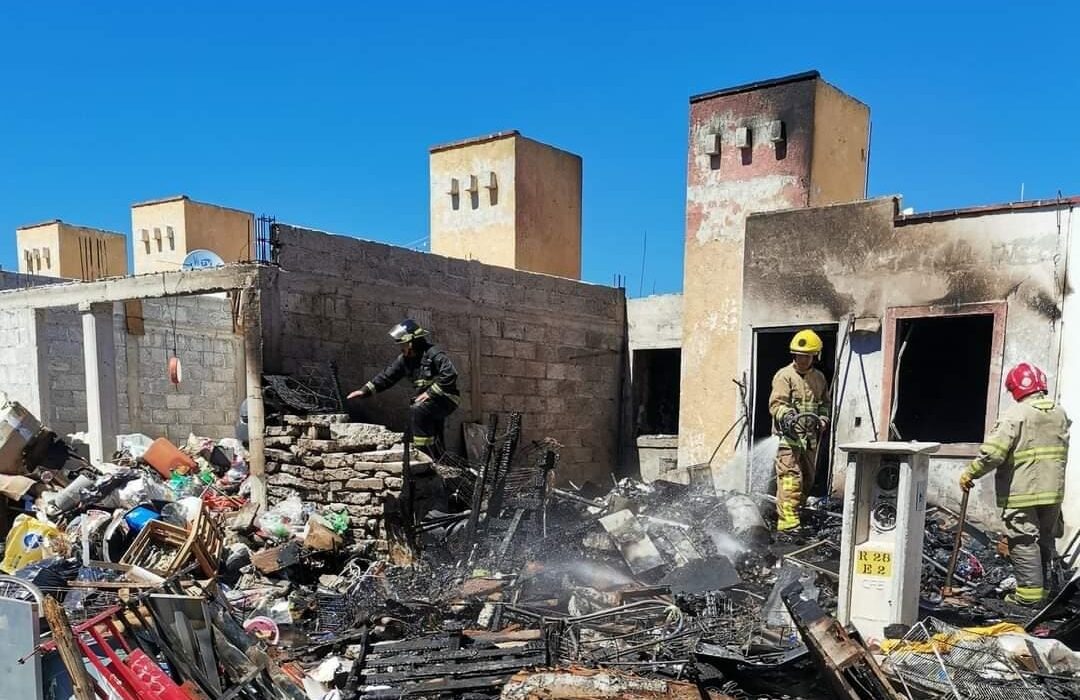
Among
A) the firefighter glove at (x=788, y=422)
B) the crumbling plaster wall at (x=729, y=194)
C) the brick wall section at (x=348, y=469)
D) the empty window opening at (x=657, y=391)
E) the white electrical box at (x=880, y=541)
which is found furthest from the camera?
the empty window opening at (x=657, y=391)

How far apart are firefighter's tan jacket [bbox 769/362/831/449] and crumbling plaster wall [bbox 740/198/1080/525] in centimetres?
115

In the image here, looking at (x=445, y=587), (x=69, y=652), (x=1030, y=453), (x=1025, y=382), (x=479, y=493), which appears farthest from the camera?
(x=479, y=493)

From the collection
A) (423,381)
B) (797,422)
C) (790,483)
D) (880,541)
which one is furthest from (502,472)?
(880,541)

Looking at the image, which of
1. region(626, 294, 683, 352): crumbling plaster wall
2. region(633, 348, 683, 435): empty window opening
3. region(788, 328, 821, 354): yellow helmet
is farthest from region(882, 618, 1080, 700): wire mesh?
region(633, 348, 683, 435): empty window opening

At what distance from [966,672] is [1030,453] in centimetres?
220

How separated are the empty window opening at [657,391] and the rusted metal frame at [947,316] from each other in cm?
453

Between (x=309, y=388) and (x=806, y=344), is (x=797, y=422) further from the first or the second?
(x=309, y=388)

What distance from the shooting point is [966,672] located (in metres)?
3.61

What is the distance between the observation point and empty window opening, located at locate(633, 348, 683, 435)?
11914 mm

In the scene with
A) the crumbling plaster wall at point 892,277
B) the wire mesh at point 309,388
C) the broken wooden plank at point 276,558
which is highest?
the crumbling plaster wall at point 892,277

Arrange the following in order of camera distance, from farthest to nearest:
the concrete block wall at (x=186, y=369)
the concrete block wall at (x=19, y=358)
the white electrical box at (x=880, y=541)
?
the concrete block wall at (x=186, y=369) < the concrete block wall at (x=19, y=358) < the white electrical box at (x=880, y=541)

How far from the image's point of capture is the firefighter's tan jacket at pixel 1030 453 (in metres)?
4.94

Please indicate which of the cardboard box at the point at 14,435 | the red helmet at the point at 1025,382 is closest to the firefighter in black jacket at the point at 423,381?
the cardboard box at the point at 14,435

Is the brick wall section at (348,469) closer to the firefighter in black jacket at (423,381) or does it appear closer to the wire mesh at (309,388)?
the wire mesh at (309,388)
